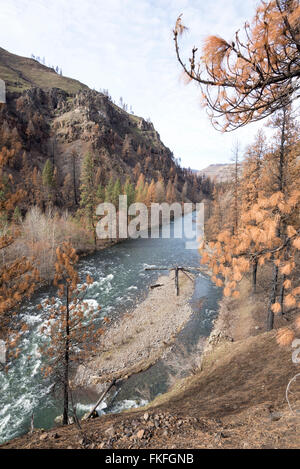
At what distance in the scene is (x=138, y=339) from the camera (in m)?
12.8

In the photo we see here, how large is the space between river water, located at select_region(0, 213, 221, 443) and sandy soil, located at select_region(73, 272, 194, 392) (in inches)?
23.3

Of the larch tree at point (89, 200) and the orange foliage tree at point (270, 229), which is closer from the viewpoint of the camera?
the orange foliage tree at point (270, 229)

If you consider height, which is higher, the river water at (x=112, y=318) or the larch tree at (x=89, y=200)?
the larch tree at (x=89, y=200)

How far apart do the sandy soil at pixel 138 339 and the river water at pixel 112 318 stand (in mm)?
591

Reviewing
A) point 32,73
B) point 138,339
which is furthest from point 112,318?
point 32,73

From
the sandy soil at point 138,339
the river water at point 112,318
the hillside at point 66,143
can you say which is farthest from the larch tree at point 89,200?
the sandy soil at point 138,339

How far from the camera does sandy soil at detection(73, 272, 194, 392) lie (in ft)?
34.1

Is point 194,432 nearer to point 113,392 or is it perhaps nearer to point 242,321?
point 113,392

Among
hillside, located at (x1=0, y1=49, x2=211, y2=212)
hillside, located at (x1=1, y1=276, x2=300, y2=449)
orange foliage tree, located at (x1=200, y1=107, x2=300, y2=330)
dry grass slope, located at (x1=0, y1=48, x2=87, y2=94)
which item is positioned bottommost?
hillside, located at (x1=1, y1=276, x2=300, y2=449)

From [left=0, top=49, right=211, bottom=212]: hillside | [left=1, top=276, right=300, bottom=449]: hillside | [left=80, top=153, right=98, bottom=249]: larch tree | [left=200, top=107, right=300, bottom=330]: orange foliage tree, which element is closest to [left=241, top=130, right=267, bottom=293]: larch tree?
[left=200, top=107, right=300, bottom=330]: orange foliage tree

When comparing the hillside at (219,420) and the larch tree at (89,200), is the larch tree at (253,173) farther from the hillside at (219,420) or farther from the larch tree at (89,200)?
the larch tree at (89,200)

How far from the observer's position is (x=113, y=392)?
935 centimetres

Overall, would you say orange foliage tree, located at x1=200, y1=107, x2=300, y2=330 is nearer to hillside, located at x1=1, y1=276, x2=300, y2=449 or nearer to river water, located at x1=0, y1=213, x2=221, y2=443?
hillside, located at x1=1, y1=276, x2=300, y2=449

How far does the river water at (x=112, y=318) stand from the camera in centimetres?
862
